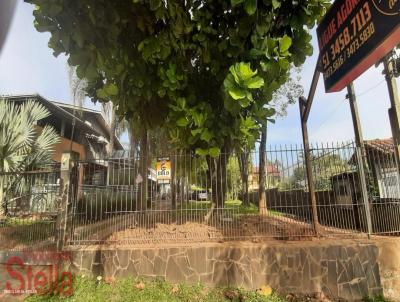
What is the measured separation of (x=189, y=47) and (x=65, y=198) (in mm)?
4293

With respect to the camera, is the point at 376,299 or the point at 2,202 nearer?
the point at 376,299

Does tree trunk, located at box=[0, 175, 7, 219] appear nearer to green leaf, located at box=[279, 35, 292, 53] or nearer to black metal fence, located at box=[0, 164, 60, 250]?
black metal fence, located at box=[0, 164, 60, 250]

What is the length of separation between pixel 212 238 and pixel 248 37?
4.17 metres

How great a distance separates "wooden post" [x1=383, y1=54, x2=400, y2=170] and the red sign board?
5.60 ft

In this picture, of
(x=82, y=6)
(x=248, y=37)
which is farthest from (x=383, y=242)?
(x=82, y=6)

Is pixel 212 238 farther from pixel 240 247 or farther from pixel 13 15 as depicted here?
pixel 13 15

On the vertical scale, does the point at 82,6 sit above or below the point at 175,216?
above

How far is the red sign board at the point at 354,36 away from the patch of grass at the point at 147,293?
14.1ft

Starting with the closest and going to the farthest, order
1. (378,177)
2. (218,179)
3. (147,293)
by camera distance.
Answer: (147,293) → (218,179) → (378,177)

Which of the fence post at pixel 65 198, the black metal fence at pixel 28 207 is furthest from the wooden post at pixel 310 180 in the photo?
the black metal fence at pixel 28 207

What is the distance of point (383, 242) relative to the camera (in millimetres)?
6301

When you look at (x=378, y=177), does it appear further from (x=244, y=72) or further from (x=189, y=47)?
(x=189, y=47)

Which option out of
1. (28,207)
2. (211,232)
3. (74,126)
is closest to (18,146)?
(28,207)

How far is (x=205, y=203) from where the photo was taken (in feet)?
25.5
